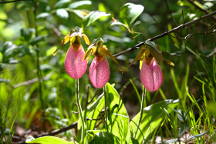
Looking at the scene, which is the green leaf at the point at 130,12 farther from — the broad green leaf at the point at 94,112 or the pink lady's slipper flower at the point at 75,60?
the broad green leaf at the point at 94,112

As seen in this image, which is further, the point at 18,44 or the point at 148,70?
the point at 18,44

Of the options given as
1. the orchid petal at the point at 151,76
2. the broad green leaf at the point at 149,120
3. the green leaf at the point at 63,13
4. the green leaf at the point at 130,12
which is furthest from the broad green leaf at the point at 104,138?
the green leaf at the point at 63,13

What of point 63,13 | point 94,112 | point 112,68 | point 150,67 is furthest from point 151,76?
point 112,68

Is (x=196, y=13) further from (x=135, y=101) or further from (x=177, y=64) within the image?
(x=135, y=101)

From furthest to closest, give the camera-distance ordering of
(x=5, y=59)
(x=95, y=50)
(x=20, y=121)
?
(x=20, y=121), (x=5, y=59), (x=95, y=50)

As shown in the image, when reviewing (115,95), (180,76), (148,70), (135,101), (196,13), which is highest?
(196,13)

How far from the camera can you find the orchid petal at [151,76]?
3.62 feet

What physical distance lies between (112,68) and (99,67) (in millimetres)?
1509

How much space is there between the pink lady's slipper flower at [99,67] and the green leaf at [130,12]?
0.69ft

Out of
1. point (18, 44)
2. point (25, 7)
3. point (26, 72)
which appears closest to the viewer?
point (18, 44)

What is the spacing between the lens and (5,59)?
160 centimetres

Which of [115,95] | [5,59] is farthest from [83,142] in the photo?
[5,59]

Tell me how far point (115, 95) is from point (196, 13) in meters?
0.61

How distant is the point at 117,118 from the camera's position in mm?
1256
